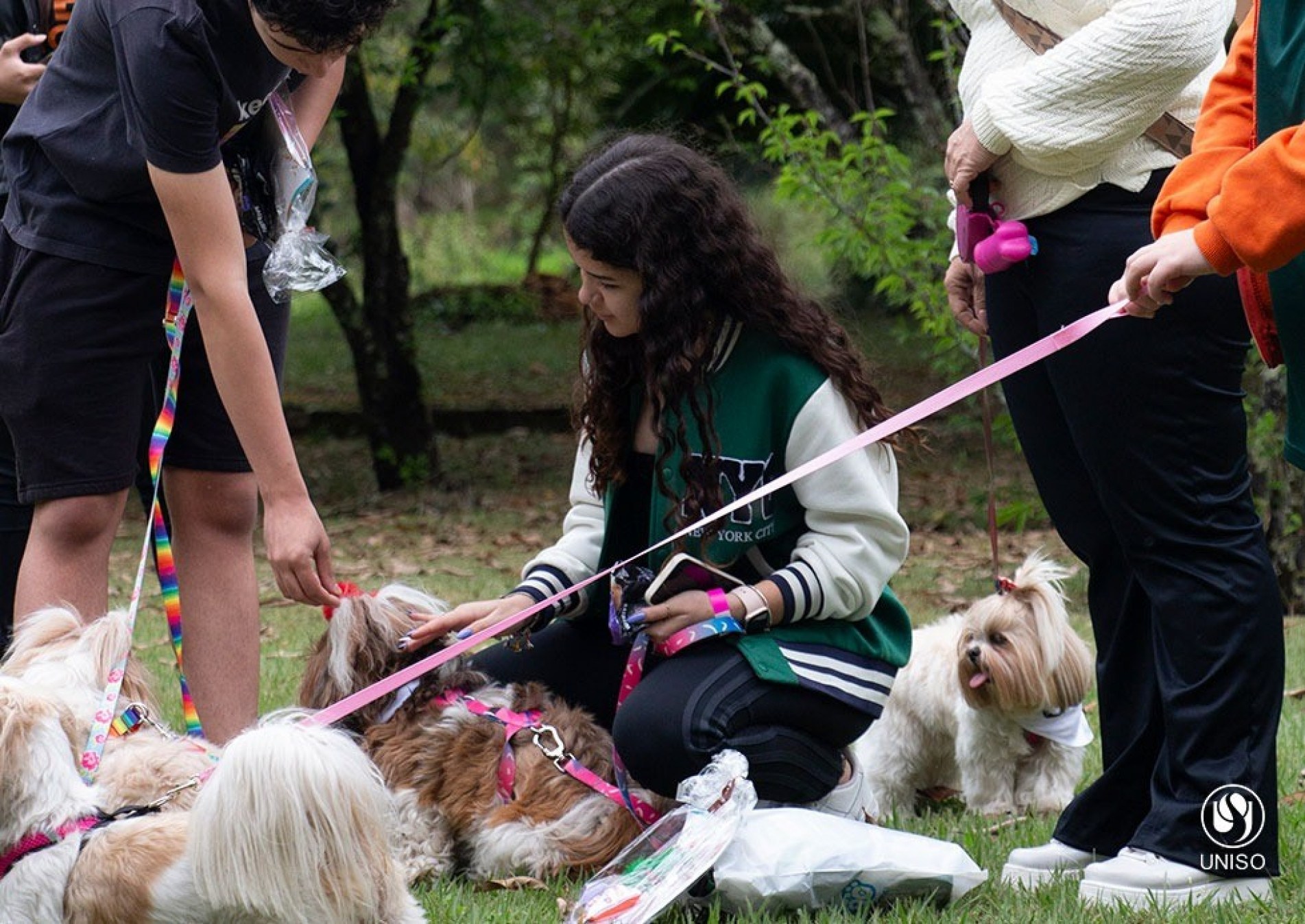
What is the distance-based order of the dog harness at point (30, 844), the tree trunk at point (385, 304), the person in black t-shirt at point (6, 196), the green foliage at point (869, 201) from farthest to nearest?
the tree trunk at point (385, 304)
the green foliage at point (869, 201)
the person in black t-shirt at point (6, 196)
the dog harness at point (30, 844)

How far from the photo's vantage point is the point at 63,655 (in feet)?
9.37

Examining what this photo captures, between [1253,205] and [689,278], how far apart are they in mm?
1377

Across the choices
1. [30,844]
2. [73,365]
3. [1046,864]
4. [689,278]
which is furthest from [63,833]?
[1046,864]

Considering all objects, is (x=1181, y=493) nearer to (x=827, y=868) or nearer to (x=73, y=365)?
(x=827, y=868)

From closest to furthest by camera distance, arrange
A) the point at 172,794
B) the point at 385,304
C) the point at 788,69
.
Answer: the point at 172,794
the point at 788,69
the point at 385,304

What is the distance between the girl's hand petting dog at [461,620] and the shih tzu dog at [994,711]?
4.51ft

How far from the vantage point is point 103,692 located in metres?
2.81

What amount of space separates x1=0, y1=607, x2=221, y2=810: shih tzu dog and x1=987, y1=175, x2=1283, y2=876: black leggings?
1.76 m

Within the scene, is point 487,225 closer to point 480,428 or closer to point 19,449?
point 480,428

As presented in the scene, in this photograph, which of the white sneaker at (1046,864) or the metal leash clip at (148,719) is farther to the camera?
the white sneaker at (1046,864)

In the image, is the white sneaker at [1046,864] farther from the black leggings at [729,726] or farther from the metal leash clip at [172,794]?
the metal leash clip at [172,794]

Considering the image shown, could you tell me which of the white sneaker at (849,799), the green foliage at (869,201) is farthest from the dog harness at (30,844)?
the green foliage at (869,201)

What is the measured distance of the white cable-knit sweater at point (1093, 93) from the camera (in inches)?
110

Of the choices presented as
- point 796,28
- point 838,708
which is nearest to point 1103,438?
point 838,708
